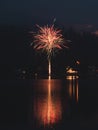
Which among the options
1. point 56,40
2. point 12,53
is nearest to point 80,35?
point 12,53

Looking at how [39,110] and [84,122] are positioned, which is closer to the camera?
[84,122]

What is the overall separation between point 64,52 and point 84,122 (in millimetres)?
90990

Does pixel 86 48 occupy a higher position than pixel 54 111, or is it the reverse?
pixel 86 48

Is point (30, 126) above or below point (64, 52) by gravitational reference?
below

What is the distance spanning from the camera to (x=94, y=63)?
108438mm

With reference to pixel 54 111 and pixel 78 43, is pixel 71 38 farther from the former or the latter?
pixel 54 111

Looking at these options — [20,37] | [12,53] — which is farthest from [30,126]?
[20,37]

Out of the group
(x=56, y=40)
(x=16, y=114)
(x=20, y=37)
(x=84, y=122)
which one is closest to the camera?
(x=84, y=122)

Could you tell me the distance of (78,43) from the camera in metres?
118

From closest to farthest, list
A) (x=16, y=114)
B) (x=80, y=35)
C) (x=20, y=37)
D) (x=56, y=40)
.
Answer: (x=16, y=114) < (x=56, y=40) < (x=20, y=37) < (x=80, y=35)

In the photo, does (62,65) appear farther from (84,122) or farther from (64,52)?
(84,122)

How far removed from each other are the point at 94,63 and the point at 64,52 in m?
8.26

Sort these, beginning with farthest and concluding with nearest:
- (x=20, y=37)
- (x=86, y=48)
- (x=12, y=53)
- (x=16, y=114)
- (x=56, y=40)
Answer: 1. (x=86, y=48)
2. (x=20, y=37)
3. (x=12, y=53)
4. (x=56, y=40)
5. (x=16, y=114)

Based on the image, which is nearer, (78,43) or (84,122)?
(84,122)
